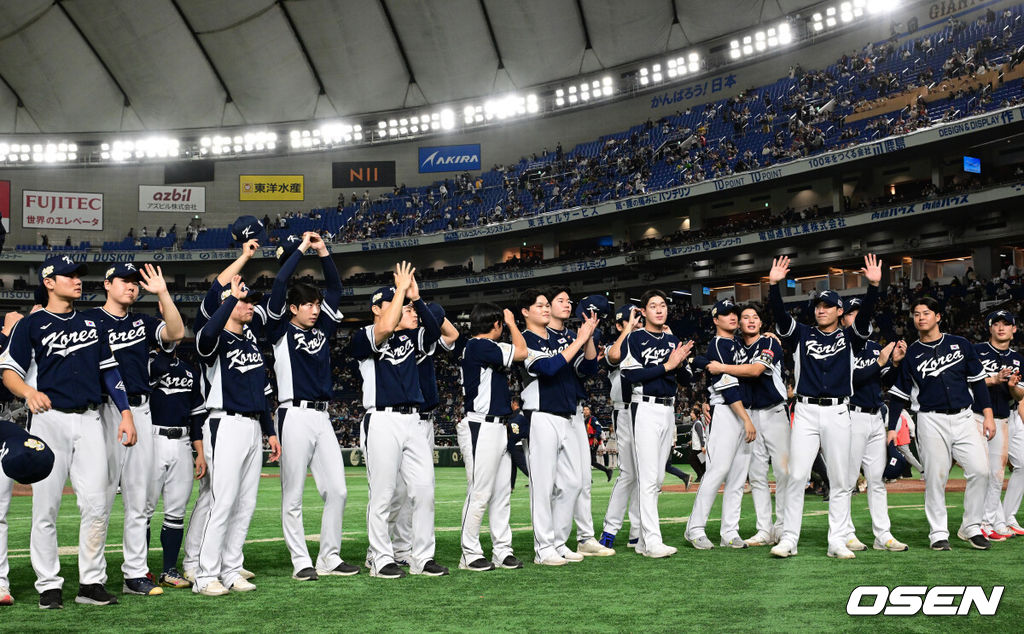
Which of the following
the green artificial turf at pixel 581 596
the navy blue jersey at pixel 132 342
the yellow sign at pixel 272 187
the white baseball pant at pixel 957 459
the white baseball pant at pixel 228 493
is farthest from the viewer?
the yellow sign at pixel 272 187

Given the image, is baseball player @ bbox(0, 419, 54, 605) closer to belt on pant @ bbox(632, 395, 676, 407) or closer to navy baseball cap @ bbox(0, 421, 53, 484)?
navy baseball cap @ bbox(0, 421, 53, 484)

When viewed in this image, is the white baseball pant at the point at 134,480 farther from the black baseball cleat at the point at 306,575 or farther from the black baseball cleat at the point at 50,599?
the black baseball cleat at the point at 306,575

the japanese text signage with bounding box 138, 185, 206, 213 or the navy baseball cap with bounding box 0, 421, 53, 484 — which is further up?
the japanese text signage with bounding box 138, 185, 206, 213

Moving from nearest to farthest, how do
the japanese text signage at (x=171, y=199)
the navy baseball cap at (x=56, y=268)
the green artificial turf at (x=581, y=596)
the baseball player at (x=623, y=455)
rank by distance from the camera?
the green artificial turf at (x=581, y=596) < the navy baseball cap at (x=56, y=268) < the baseball player at (x=623, y=455) < the japanese text signage at (x=171, y=199)

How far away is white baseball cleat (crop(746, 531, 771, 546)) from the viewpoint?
8805 mm

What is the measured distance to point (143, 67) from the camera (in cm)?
4547

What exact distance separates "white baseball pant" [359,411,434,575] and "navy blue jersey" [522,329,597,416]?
3.44ft

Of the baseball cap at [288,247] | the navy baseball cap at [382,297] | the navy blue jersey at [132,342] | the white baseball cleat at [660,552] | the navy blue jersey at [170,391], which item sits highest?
the baseball cap at [288,247]

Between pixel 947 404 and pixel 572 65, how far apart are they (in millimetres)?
38015

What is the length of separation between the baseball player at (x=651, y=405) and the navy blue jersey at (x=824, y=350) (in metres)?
0.98

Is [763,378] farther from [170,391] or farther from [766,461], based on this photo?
[170,391]

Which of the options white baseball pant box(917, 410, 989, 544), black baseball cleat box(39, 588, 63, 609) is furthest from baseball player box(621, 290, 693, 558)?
black baseball cleat box(39, 588, 63, 609)

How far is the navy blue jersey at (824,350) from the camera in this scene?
8.08 metres

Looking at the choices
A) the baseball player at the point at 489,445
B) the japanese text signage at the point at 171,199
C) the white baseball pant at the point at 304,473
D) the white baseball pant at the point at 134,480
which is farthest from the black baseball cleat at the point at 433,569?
the japanese text signage at the point at 171,199
